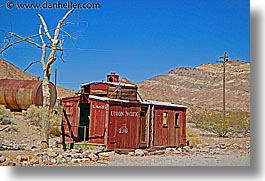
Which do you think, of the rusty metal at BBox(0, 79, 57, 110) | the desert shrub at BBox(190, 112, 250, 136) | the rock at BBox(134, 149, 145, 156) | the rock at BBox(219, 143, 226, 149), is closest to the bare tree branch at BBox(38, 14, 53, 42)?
the rusty metal at BBox(0, 79, 57, 110)

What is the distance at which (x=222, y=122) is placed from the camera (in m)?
15.6

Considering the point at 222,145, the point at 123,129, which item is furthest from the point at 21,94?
Answer: the point at 222,145

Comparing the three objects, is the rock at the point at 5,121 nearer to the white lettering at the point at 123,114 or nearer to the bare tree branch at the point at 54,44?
the bare tree branch at the point at 54,44

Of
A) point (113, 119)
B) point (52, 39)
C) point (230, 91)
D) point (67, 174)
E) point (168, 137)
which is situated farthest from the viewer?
point (230, 91)

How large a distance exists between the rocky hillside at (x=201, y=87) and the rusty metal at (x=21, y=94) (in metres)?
3.04

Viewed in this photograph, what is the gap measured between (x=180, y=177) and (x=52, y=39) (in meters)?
4.29

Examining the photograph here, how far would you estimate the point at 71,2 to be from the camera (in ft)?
34.6

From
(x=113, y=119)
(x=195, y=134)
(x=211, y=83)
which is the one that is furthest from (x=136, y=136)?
(x=211, y=83)

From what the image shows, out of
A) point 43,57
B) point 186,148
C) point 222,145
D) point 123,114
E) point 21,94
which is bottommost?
point 186,148

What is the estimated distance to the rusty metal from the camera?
1392cm

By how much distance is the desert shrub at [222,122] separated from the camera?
13570mm

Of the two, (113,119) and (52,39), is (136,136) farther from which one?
(52,39)

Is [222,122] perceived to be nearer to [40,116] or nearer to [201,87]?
[201,87]

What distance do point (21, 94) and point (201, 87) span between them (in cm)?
811
